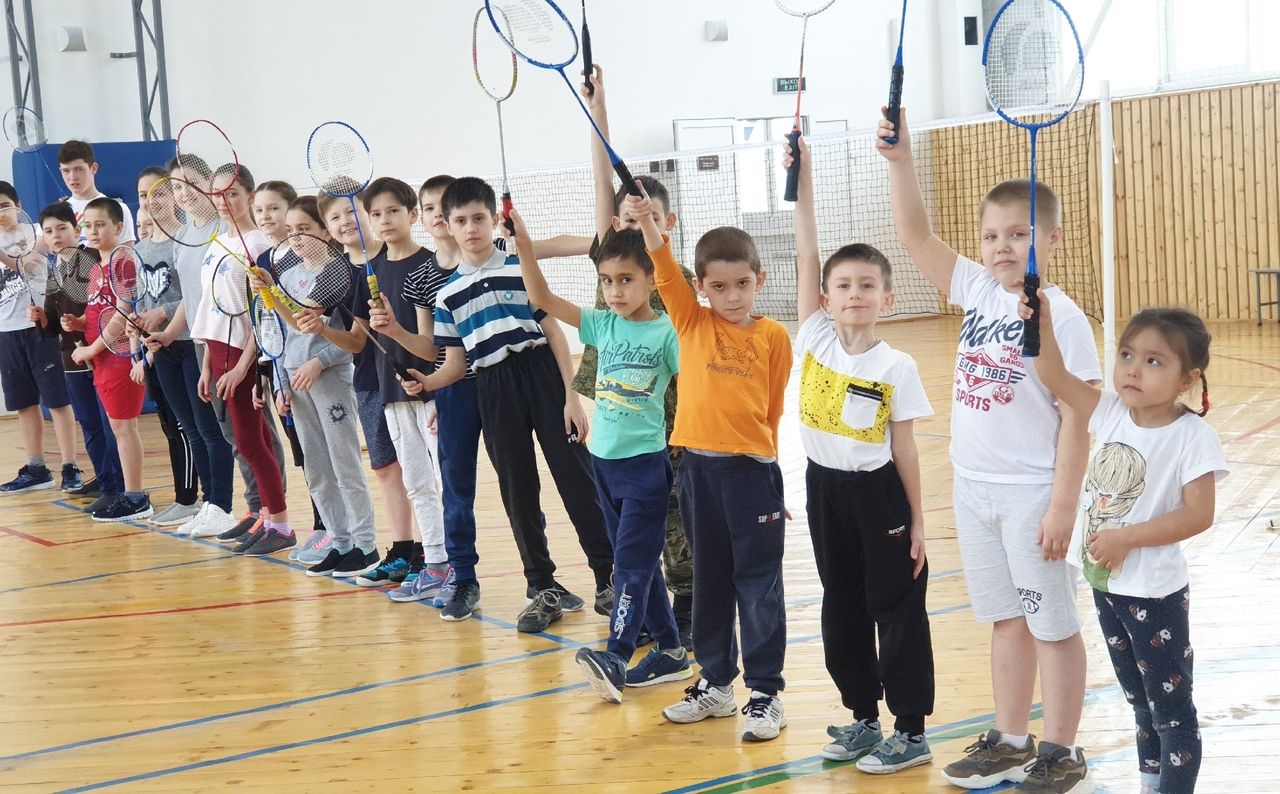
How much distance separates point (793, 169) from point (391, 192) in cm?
243

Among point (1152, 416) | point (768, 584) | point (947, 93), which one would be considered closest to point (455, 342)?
point (768, 584)

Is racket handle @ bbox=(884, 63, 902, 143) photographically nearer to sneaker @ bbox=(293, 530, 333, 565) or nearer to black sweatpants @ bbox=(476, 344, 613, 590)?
black sweatpants @ bbox=(476, 344, 613, 590)

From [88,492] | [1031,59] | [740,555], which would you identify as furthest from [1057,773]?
[88,492]

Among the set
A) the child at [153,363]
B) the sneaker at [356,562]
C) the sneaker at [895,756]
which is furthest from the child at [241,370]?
the sneaker at [895,756]

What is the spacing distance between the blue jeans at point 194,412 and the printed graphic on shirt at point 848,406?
14.5 ft

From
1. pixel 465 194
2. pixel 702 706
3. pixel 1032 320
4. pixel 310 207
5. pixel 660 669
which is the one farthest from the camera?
pixel 310 207

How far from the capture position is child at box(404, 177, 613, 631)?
4676mm

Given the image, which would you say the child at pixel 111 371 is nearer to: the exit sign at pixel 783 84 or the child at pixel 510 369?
the child at pixel 510 369

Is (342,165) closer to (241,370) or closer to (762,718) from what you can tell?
(241,370)

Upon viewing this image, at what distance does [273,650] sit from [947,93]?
1549cm

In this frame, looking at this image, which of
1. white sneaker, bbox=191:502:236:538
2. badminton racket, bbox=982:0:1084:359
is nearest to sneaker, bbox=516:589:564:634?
badminton racket, bbox=982:0:1084:359

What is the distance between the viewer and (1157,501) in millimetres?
2721

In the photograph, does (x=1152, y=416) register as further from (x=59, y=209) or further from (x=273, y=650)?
(x=59, y=209)

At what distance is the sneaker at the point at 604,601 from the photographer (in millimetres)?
4852
